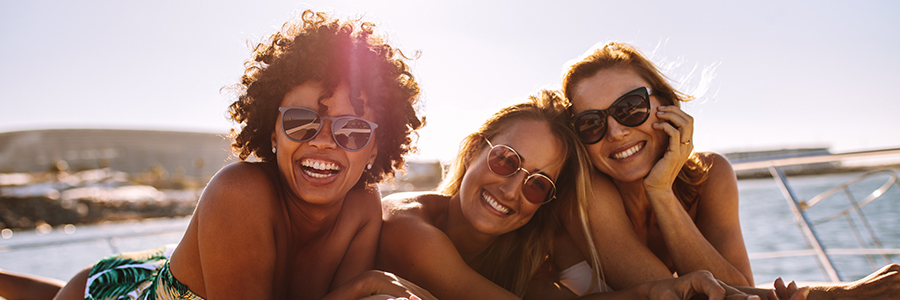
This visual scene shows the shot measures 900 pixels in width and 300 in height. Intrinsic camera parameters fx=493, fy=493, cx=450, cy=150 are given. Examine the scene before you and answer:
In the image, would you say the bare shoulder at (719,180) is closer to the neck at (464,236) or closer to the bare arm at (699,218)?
the bare arm at (699,218)

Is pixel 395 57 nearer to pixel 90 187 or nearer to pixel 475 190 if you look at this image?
pixel 475 190

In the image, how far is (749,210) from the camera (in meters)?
25.1

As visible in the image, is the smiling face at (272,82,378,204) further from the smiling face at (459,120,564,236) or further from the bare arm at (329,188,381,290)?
the smiling face at (459,120,564,236)

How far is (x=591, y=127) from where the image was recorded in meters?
2.46

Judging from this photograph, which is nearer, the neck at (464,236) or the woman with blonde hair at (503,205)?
the woman with blonde hair at (503,205)

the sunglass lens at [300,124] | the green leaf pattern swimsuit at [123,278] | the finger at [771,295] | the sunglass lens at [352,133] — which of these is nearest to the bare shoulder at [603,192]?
the finger at [771,295]

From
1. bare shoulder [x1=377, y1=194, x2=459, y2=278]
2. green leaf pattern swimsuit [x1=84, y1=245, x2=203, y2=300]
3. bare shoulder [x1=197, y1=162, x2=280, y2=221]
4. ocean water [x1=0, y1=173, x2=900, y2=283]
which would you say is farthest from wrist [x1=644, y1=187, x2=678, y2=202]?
ocean water [x1=0, y1=173, x2=900, y2=283]

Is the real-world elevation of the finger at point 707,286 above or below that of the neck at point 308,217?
below

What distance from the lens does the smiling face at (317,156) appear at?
6.76 ft

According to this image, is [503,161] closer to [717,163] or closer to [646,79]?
[646,79]

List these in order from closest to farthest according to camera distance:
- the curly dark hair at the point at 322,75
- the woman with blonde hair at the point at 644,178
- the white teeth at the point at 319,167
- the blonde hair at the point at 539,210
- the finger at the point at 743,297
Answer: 1. the finger at the point at 743,297
2. the white teeth at the point at 319,167
3. the curly dark hair at the point at 322,75
4. the woman with blonde hair at the point at 644,178
5. the blonde hair at the point at 539,210

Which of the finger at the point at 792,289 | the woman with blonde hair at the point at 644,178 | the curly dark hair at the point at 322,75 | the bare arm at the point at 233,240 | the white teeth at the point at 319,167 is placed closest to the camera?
the finger at the point at 792,289

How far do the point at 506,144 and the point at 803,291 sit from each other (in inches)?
53.9

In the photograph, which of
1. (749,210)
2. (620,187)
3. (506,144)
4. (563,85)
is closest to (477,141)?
(506,144)
